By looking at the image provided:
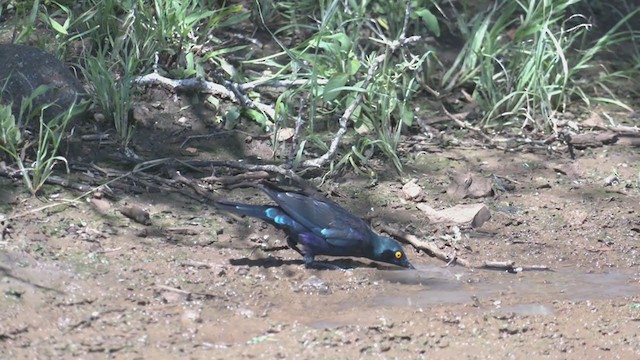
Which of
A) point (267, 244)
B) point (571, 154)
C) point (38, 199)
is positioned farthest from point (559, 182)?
point (38, 199)

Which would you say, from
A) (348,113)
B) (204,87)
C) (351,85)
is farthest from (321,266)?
(204,87)

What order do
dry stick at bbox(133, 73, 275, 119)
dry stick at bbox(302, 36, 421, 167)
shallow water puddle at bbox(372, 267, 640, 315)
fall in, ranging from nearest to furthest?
1. shallow water puddle at bbox(372, 267, 640, 315)
2. dry stick at bbox(302, 36, 421, 167)
3. dry stick at bbox(133, 73, 275, 119)

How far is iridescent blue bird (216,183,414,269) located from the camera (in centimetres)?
535

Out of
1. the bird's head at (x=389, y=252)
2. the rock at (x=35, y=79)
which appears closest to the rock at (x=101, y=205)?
the rock at (x=35, y=79)

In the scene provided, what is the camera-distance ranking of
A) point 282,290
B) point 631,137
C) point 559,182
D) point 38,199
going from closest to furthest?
1. point 282,290
2. point 38,199
3. point 559,182
4. point 631,137

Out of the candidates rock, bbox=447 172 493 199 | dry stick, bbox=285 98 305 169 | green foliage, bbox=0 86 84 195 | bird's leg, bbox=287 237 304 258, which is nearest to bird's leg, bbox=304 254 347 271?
bird's leg, bbox=287 237 304 258

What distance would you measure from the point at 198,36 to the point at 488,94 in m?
1.80

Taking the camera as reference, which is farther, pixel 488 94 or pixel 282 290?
pixel 488 94

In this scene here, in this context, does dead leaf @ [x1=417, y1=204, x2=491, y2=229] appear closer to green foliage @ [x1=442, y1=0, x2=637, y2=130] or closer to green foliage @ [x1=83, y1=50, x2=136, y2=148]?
green foliage @ [x1=442, y1=0, x2=637, y2=130]

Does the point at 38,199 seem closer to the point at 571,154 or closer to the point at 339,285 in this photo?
the point at 339,285

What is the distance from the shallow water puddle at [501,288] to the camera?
16.4ft

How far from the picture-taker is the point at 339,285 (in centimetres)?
514

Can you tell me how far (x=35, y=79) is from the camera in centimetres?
606

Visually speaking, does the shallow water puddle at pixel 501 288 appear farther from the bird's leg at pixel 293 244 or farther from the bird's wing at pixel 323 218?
the bird's leg at pixel 293 244
